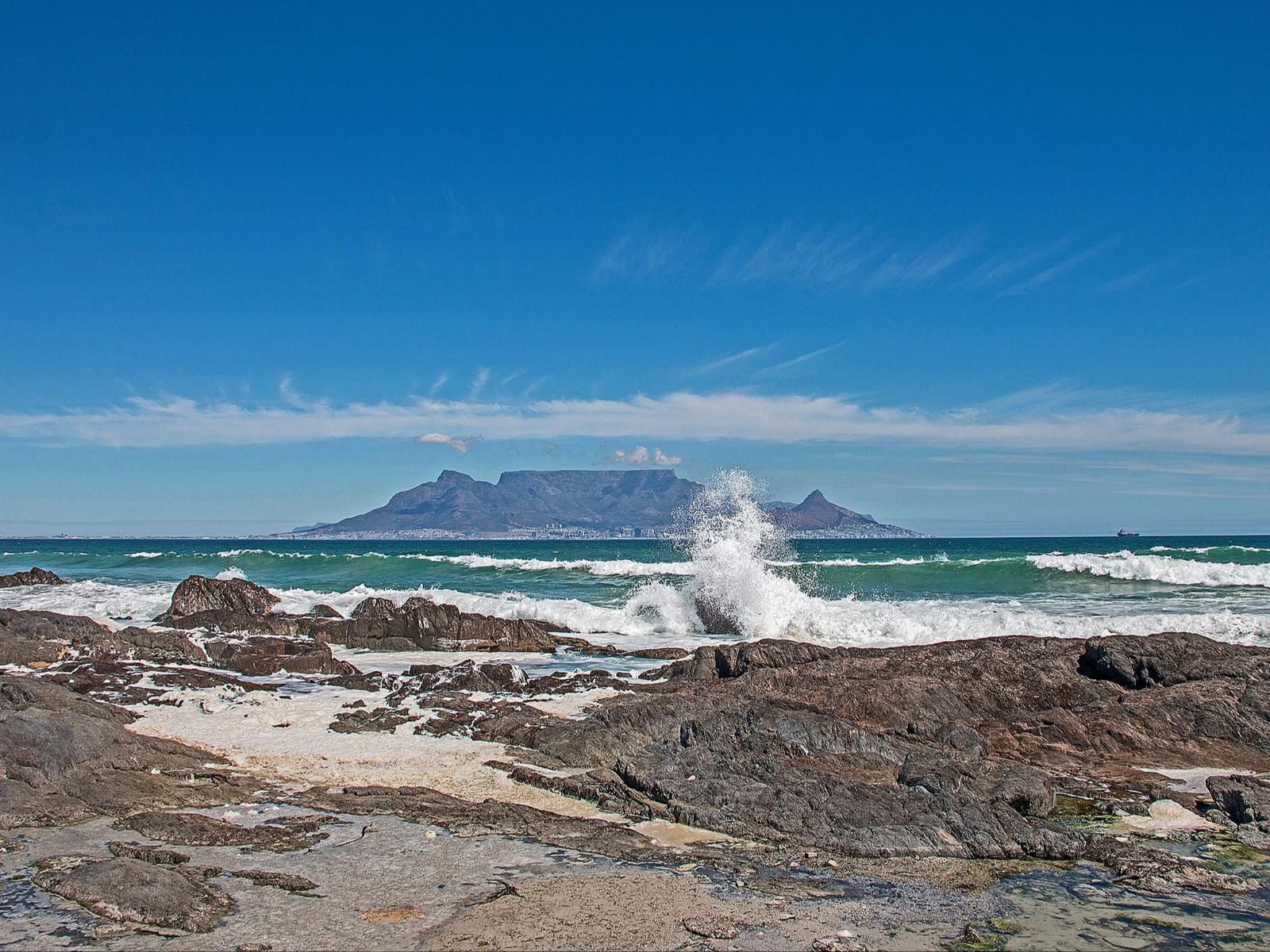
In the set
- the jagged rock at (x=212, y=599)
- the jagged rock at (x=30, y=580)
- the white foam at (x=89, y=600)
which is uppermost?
the jagged rock at (x=212, y=599)

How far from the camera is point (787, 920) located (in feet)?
15.1

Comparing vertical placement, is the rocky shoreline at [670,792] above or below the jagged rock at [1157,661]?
below

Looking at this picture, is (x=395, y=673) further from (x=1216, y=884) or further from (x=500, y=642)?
(x=1216, y=884)

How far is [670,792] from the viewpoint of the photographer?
21.5 feet

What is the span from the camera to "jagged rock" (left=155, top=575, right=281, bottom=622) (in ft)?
64.2

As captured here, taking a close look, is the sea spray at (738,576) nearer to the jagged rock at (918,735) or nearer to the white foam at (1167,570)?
the jagged rock at (918,735)

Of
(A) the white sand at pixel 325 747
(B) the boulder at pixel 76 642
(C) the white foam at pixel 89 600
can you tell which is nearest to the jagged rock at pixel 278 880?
(A) the white sand at pixel 325 747

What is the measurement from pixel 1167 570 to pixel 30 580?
4058cm

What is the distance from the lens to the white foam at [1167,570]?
33625 mm

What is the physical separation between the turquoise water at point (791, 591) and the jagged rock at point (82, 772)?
12305 millimetres

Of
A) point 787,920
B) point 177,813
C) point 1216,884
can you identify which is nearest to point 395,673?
point 177,813

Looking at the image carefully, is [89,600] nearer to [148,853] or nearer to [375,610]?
[375,610]

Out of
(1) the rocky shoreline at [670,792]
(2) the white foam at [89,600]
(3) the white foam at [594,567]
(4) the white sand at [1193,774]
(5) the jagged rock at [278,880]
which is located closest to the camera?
(1) the rocky shoreline at [670,792]

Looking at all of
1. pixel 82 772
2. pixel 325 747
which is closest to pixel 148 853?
pixel 82 772
